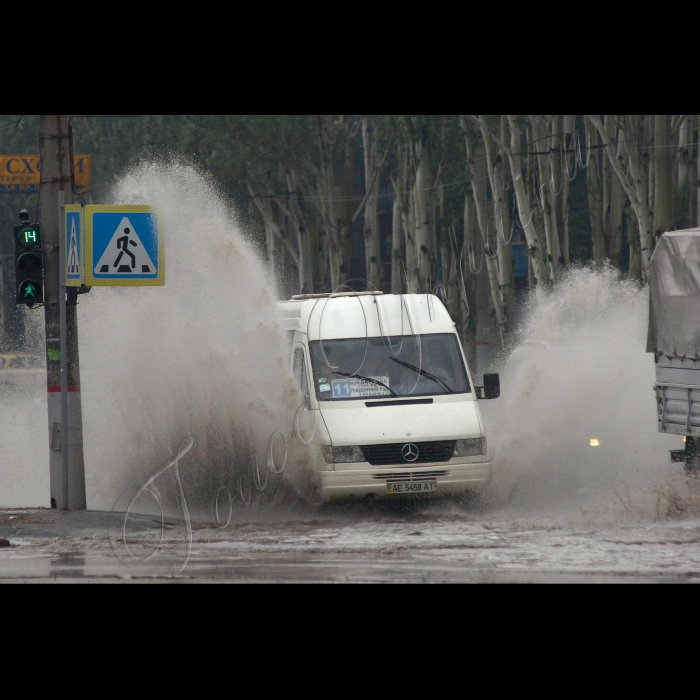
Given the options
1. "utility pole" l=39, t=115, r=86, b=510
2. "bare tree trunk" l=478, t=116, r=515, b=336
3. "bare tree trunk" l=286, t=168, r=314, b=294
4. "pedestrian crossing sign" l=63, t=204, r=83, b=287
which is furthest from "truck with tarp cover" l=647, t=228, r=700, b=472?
"bare tree trunk" l=286, t=168, r=314, b=294

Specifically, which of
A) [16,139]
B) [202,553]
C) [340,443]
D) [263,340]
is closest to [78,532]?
[202,553]

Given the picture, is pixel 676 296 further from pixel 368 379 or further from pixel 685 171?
pixel 685 171

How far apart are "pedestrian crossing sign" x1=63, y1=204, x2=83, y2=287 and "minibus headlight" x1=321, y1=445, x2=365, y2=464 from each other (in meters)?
3.01

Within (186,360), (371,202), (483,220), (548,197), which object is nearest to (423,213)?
(483,220)

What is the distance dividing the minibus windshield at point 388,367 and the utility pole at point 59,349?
101 inches

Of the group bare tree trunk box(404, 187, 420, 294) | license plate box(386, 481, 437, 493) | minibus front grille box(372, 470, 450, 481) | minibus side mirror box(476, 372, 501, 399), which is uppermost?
bare tree trunk box(404, 187, 420, 294)

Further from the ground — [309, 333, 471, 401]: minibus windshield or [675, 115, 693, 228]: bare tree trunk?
[675, 115, 693, 228]: bare tree trunk

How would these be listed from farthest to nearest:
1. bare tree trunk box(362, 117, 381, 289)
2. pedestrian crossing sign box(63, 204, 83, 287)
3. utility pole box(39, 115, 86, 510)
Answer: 1. bare tree trunk box(362, 117, 381, 289)
2. utility pole box(39, 115, 86, 510)
3. pedestrian crossing sign box(63, 204, 83, 287)

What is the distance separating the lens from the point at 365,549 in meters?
9.64

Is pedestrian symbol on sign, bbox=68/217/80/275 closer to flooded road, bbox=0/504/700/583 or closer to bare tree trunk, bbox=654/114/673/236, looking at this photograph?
flooded road, bbox=0/504/700/583

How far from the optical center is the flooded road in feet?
27.6

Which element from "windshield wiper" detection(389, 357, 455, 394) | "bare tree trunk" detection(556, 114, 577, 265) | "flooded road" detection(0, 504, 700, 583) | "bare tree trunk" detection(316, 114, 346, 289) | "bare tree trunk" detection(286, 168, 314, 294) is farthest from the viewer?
"bare tree trunk" detection(286, 168, 314, 294)

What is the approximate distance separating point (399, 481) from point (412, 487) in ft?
0.48

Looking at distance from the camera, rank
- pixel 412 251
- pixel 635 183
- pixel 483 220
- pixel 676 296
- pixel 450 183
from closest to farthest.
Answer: pixel 676 296 → pixel 635 183 → pixel 483 220 → pixel 412 251 → pixel 450 183
